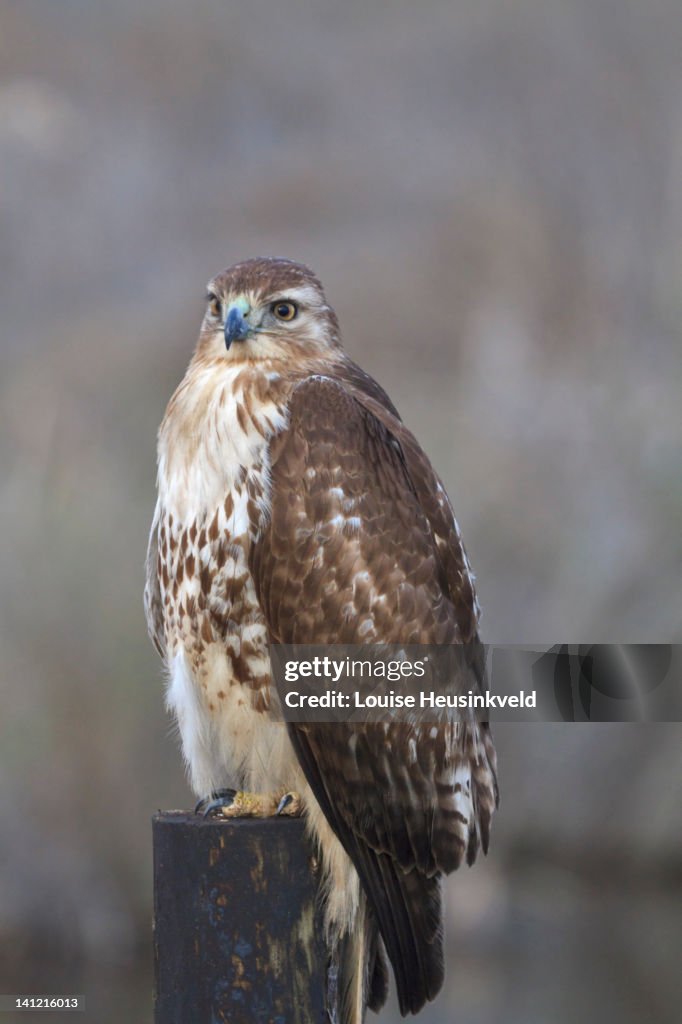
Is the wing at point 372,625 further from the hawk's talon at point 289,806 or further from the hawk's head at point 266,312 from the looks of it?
the hawk's head at point 266,312

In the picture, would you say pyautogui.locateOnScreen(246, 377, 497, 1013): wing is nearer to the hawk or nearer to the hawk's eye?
the hawk

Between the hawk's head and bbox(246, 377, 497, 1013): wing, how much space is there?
20 centimetres

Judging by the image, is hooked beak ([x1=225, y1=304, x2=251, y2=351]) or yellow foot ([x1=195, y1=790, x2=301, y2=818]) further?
hooked beak ([x1=225, y1=304, x2=251, y2=351])

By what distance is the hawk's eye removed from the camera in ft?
8.47

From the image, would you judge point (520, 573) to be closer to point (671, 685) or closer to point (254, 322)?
point (671, 685)

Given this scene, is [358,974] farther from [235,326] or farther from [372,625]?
[235,326]

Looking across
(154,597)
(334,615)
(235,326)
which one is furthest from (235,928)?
(235,326)

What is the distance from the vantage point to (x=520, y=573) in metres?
7.50

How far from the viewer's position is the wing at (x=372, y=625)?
2334 millimetres

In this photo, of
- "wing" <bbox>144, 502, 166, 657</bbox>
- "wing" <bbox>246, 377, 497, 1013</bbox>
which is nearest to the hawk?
"wing" <bbox>246, 377, 497, 1013</bbox>

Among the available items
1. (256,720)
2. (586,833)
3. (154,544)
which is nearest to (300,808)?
(256,720)

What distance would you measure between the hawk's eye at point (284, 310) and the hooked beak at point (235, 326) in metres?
0.07

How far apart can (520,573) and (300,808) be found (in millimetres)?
5192

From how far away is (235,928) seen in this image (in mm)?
2180
